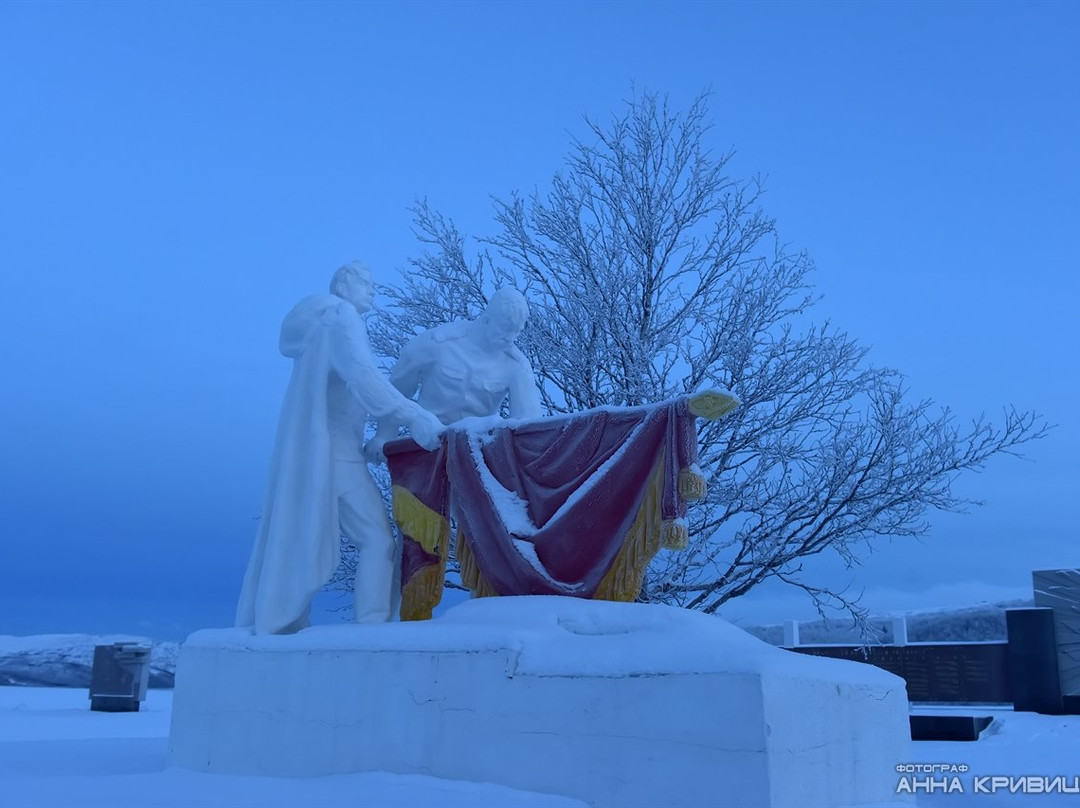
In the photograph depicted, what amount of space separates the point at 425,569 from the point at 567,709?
172 centimetres

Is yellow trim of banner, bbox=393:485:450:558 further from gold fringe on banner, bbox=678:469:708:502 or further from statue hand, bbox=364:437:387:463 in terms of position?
gold fringe on banner, bbox=678:469:708:502

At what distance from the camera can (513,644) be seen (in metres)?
3.98

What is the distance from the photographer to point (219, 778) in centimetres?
462

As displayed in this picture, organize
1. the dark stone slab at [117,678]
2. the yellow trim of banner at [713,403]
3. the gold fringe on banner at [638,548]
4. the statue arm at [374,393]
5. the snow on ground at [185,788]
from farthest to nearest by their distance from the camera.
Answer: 1. the dark stone slab at [117,678]
2. the statue arm at [374,393]
3. the gold fringe on banner at [638,548]
4. the yellow trim of banner at [713,403]
5. the snow on ground at [185,788]

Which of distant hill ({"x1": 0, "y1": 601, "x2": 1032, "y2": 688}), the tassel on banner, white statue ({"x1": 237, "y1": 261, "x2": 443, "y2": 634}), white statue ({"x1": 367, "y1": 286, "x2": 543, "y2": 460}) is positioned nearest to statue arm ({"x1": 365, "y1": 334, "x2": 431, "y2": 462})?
white statue ({"x1": 367, "y1": 286, "x2": 543, "y2": 460})

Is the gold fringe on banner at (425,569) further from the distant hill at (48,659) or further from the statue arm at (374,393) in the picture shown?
the distant hill at (48,659)

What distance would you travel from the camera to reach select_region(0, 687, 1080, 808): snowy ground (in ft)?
12.6

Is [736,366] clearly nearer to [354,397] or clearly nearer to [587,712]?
[354,397]

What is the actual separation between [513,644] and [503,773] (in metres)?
0.49

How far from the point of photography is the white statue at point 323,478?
5199mm

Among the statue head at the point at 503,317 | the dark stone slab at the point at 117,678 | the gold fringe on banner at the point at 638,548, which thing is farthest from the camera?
the dark stone slab at the point at 117,678

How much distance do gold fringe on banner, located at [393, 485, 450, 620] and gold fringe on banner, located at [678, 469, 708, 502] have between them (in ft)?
4.69

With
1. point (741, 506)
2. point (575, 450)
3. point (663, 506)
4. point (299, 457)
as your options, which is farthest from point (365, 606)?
point (741, 506)

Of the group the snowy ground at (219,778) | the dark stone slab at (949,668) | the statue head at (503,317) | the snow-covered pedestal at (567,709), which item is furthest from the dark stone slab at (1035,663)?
the statue head at (503,317)
